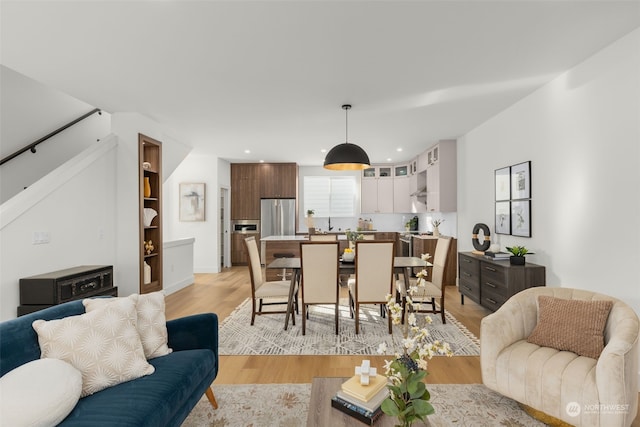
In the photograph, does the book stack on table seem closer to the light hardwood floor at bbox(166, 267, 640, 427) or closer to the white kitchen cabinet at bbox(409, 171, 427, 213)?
the light hardwood floor at bbox(166, 267, 640, 427)

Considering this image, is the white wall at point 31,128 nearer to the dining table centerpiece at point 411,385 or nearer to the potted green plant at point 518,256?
the dining table centerpiece at point 411,385

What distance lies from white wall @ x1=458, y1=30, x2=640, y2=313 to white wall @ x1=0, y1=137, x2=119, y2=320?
199 inches

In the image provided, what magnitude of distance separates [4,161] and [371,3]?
4625mm

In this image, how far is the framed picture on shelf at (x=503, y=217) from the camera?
422 centimetres

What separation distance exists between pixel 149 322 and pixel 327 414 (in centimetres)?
119

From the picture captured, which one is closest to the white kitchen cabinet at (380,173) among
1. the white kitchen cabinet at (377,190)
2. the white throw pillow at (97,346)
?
the white kitchen cabinet at (377,190)

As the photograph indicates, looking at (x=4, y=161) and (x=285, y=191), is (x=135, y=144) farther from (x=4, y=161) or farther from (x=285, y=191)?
(x=285, y=191)

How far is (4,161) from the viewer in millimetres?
4016

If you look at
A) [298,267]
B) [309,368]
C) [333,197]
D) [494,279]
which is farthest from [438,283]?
[333,197]

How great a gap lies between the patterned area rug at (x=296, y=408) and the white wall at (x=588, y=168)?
1.25 metres

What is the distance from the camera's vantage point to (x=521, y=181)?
3922 mm

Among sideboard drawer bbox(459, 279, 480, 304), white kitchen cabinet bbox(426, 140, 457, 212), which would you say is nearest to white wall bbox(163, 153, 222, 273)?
white kitchen cabinet bbox(426, 140, 457, 212)

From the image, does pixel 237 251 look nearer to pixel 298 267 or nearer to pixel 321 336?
pixel 298 267

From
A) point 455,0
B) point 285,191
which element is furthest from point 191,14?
point 285,191
